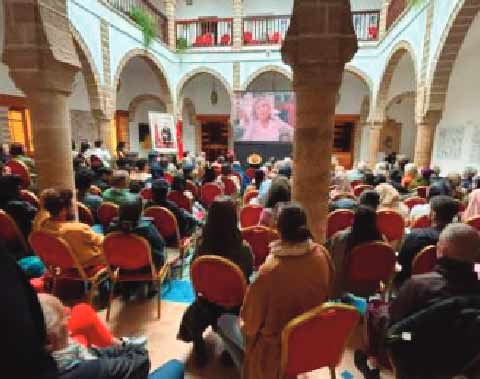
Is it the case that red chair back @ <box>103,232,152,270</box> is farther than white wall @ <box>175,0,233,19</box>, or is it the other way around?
white wall @ <box>175,0,233,19</box>

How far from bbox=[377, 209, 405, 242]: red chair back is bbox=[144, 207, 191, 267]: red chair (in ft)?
7.35

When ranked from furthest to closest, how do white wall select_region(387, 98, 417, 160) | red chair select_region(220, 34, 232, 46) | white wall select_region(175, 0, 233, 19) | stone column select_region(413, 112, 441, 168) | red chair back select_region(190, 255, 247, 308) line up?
1. white wall select_region(175, 0, 233, 19)
2. white wall select_region(387, 98, 417, 160)
3. red chair select_region(220, 34, 232, 46)
4. stone column select_region(413, 112, 441, 168)
5. red chair back select_region(190, 255, 247, 308)

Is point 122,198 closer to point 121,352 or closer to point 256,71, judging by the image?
point 121,352

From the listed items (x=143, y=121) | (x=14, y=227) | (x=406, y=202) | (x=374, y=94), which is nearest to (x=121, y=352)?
(x=14, y=227)

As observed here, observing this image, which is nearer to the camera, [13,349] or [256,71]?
[13,349]

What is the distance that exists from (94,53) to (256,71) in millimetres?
6384

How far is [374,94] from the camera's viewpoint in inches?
472

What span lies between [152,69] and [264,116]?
15.0 feet

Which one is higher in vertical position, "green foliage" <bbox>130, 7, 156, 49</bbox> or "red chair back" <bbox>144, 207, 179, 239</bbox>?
"green foliage" <bbox>130, 7, 156, 49</bbox>

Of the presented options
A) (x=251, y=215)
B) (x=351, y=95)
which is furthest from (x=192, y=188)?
(x=351, y=95)

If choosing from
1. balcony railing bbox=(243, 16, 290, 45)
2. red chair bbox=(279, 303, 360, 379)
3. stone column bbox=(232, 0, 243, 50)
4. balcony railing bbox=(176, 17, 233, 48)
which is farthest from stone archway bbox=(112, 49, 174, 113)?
red chair bbox=(279, 303, 360, 379)

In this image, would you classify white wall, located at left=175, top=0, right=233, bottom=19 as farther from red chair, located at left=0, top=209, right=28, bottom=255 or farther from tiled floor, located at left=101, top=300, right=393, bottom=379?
tiled floor, located at left=101, top=300, right=393, bottom=379

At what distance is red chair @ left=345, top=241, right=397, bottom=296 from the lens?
8.48 feet

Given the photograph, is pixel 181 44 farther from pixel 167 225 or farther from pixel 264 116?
pixel 167 225
